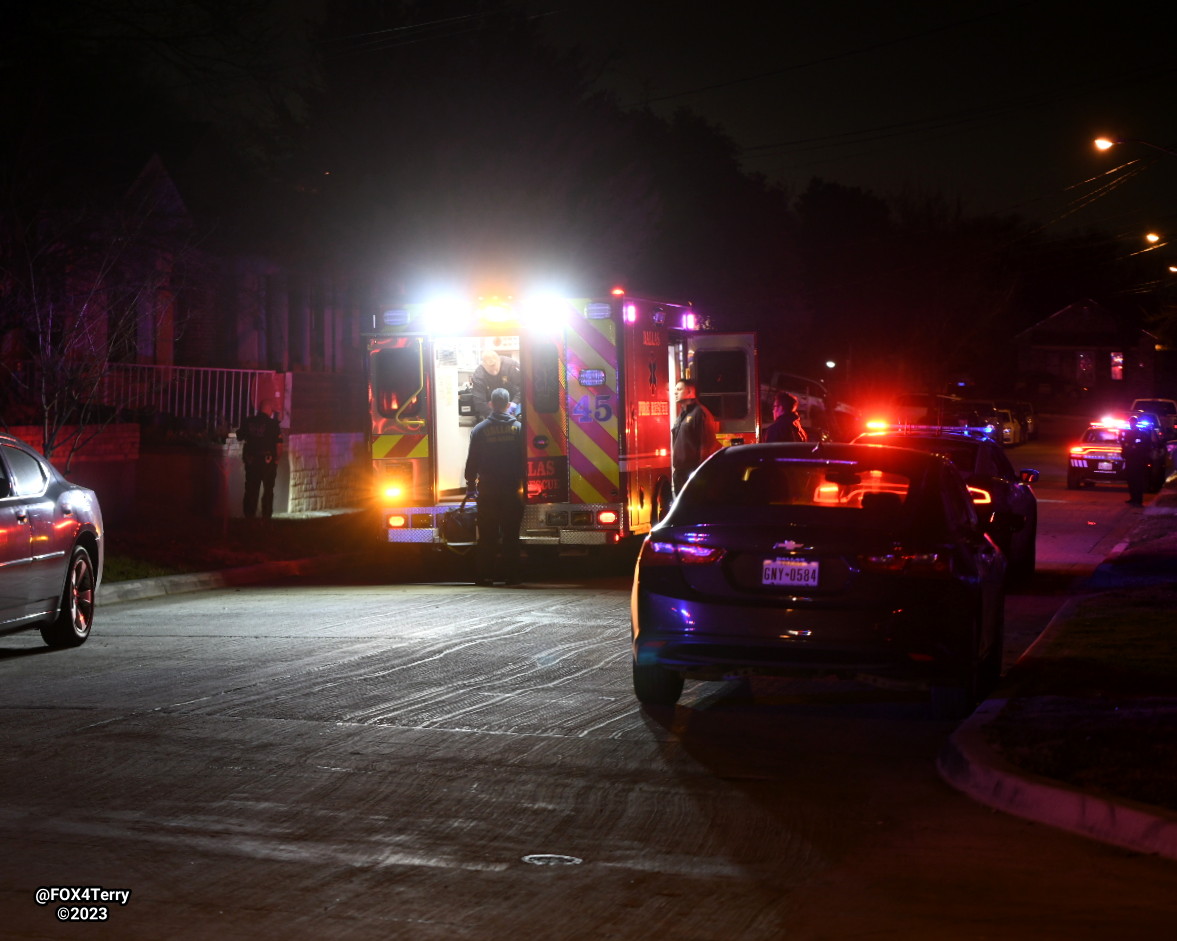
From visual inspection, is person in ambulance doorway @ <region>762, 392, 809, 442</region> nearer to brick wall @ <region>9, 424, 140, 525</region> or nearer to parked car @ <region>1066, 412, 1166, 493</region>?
brick wall @ <region>9, 424, 140, 525</region>

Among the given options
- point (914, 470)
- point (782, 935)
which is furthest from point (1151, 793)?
point (914, 470)

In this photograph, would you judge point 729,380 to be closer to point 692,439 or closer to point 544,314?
point 692,439

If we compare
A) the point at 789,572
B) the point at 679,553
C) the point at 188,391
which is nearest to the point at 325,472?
the point at 188,391

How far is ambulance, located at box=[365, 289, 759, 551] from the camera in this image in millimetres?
16672

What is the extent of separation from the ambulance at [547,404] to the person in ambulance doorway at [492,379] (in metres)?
0.07

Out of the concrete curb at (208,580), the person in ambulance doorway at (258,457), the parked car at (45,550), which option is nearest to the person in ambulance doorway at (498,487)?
the concrete curb at (208,580)

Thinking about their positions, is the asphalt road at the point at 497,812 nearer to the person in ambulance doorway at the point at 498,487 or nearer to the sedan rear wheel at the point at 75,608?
the sedan rear wheel at the point at 75,608

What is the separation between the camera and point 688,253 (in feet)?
169

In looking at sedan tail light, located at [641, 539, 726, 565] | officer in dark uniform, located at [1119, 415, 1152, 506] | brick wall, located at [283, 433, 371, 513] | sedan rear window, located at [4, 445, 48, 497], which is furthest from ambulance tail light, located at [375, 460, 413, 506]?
officer in dark uniform, located at [1119, 415, 1152, 506]

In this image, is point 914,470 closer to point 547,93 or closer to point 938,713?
point 938,713

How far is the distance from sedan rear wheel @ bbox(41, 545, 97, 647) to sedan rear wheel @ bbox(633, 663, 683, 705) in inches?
199

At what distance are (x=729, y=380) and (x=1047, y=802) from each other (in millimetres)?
12670

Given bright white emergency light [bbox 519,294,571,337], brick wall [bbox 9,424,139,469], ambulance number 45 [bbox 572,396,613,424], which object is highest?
bright white emergency light [bbox 519,294,571,337]

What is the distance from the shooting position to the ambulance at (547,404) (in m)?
16.7
